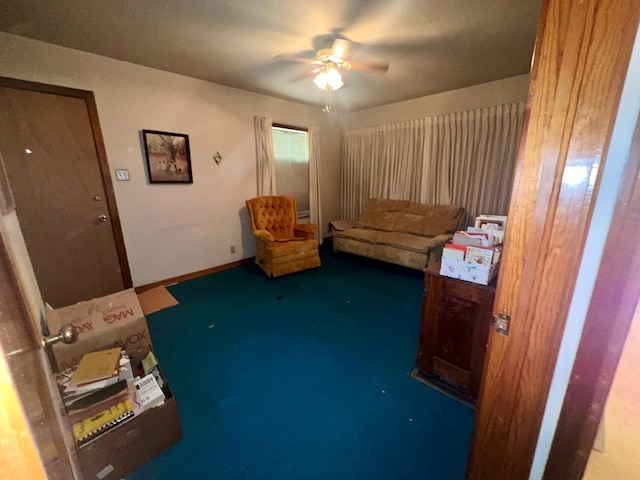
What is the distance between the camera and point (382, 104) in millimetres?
4203

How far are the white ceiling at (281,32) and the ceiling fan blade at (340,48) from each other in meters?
0.08

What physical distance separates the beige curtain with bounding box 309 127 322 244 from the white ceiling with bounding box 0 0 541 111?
1.40 m

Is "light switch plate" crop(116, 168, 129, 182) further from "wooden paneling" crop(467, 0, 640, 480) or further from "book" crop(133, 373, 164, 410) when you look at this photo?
"wooden paneling" crop(467, 0, 640, 480)

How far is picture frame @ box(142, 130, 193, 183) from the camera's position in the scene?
111 inches

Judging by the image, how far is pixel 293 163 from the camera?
169 inches

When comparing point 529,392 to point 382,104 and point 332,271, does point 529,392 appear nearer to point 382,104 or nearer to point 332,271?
point 332,271

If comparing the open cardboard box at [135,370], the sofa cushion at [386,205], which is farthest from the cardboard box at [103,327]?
the sofa cushion at [386,205]

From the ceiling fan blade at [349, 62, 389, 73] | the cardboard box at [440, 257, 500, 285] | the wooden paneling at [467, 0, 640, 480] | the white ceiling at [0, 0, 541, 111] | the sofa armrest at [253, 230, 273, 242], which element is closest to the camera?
the wooden paneling at [467, 0, 640, 480]

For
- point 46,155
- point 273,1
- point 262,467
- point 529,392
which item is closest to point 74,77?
point 46,155

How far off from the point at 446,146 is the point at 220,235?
3389 millimetres

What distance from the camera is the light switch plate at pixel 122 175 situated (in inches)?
105

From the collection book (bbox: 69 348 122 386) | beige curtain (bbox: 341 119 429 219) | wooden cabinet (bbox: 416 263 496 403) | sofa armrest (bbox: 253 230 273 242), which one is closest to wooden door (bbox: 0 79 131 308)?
sofa armrest (bbox: 253 230 273 242)

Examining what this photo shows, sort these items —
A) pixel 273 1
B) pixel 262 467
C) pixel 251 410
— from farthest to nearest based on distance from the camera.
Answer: pixel 273 1 → pixel 251 410 → pixel 262 467

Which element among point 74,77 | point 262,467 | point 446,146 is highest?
point 74,77
